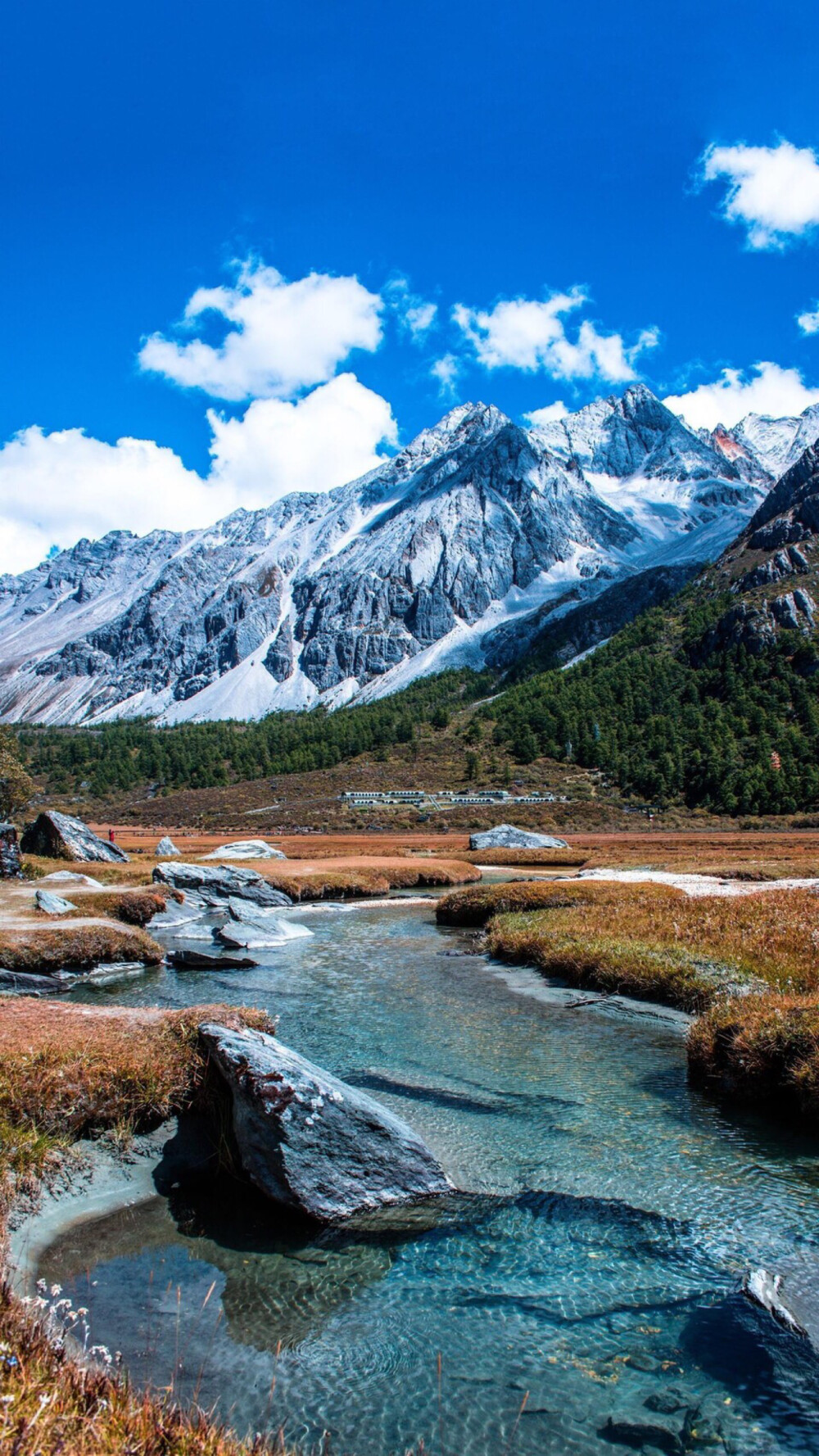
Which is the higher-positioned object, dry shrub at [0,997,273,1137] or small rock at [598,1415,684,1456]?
dry shrub at [0,997,273,1137]

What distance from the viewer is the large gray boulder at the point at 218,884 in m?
46.8

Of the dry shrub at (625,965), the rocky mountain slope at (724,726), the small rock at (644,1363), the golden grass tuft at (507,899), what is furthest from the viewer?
the rocky mountain slope at (724,726)

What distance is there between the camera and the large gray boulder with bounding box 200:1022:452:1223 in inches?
414

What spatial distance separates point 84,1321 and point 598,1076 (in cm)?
1051

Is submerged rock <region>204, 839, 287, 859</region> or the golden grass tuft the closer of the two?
the golden grass tuft

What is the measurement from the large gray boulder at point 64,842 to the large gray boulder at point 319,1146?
54777mm

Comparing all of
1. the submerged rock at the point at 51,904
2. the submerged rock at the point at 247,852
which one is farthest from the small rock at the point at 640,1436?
the submerged rock at the point at 247,852

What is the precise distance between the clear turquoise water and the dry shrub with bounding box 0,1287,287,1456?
0.76 meters

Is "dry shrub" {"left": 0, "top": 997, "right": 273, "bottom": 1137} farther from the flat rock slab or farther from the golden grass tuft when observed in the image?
the golden grass tuft

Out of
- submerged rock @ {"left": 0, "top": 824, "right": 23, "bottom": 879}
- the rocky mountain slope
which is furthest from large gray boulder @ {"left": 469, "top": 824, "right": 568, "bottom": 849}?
the rocky mountain slope

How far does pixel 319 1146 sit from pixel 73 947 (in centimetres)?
1980

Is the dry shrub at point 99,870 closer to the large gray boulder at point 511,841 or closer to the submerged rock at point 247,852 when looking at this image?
the submerged rock at point 247,852

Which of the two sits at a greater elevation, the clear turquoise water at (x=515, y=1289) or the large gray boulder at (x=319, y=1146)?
the large gray boulder at (x=319, y=1146)

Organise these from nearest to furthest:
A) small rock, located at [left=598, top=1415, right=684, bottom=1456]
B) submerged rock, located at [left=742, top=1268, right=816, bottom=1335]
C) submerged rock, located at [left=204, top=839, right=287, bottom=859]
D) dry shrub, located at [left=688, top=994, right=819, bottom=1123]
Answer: small rock, located at [left=598, top=1415, right=684, bottom=1456], submerged rock, located at [left=742, top=1268, right=816, bottom=1335], dry shrub, located at [left=688, top=994, right=819, bottom=1123], submerged rock, located at [left=204, top=839, right=287, bottom=859]
